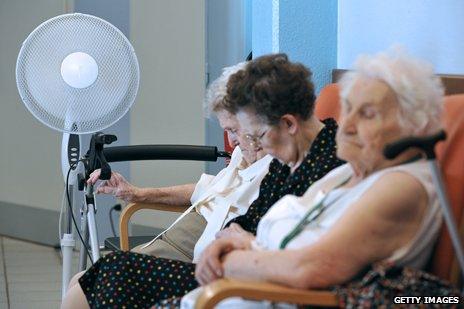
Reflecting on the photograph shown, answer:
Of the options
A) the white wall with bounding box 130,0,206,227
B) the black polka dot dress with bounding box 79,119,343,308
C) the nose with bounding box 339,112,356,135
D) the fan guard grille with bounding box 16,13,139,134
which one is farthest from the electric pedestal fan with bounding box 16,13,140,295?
the white wall with bounding box 130,0,206,227

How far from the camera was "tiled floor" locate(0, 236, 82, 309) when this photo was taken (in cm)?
450

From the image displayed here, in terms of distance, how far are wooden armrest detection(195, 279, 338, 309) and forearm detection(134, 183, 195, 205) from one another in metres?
1.37

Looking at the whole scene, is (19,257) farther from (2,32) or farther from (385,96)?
(385,96)

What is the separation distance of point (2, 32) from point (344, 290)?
14.2 ft

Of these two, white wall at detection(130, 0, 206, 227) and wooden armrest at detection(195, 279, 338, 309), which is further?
white wall at detection(130, 0, 206, 227)

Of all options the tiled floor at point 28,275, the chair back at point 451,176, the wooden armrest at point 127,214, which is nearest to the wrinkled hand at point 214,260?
the chair back at point 451,176

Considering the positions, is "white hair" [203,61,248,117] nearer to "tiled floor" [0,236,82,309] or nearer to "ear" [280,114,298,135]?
"ear" [280,114,298,135]

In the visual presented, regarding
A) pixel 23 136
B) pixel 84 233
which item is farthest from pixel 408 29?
pixel 23 136

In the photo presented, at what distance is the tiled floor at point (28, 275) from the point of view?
14.8ft

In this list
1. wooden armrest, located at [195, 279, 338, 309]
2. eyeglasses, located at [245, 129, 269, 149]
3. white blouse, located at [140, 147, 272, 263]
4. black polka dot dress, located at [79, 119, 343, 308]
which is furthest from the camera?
white blouse, located at [140, 147, 272, 263]

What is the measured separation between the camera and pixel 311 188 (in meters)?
2.41

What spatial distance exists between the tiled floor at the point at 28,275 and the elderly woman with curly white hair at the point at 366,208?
2.41m

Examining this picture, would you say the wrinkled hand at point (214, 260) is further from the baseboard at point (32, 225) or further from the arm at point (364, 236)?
the baseboard at point (32, 225)

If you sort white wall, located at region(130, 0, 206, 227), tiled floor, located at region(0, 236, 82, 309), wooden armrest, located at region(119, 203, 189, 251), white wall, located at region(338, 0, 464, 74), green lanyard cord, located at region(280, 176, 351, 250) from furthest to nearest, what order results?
white wall, located at region(130, 0, 206, 227)
tiled floor, located at region(0, 236, 82, 309)
wooden armrest, located at region(119, 203, 189, 251)
white wall, located at region(338, 0, 464, 74)
green lanyard cord, located at region(280, 176, 351, 250)
